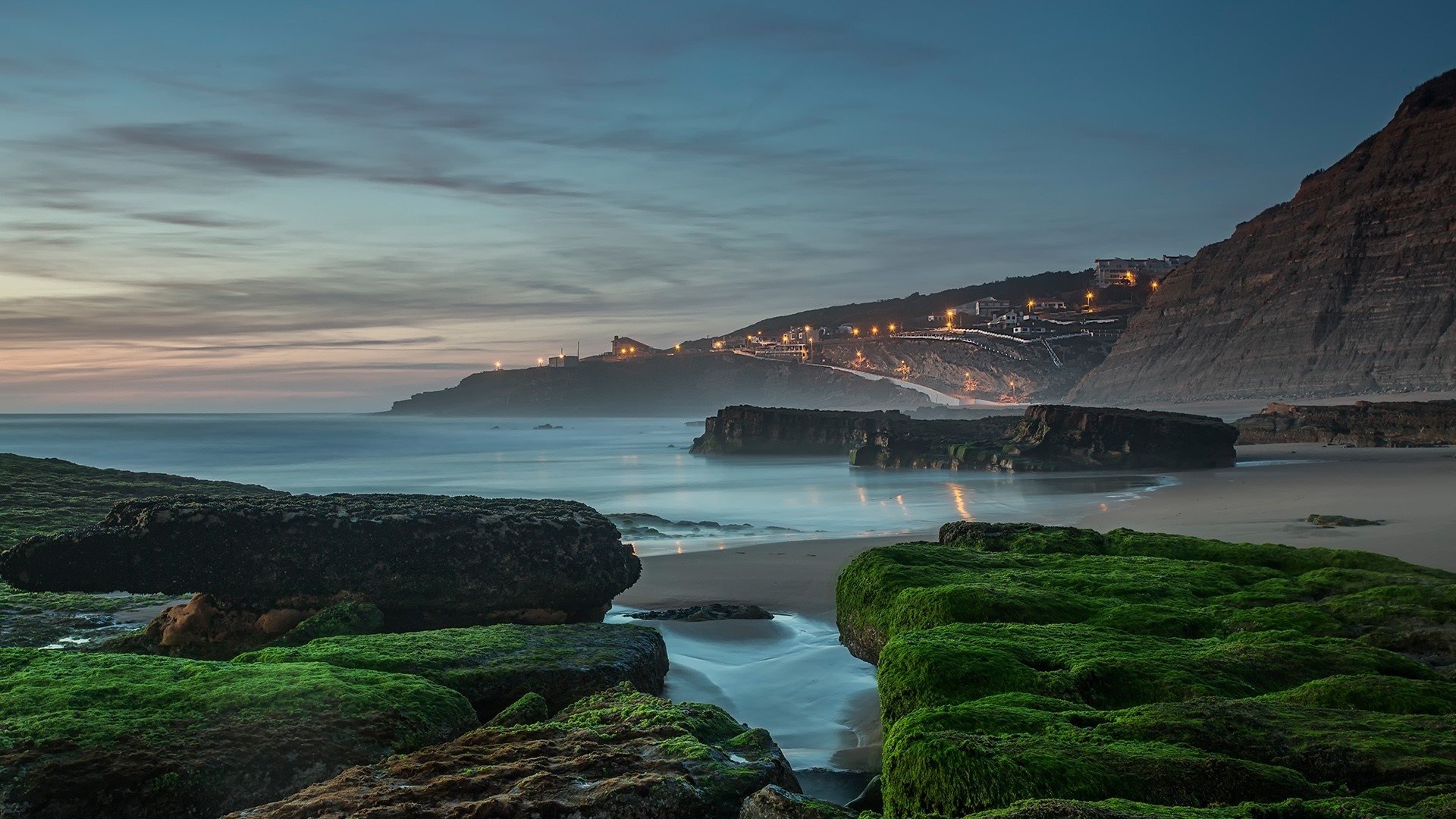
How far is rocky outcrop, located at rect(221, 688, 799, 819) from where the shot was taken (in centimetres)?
297

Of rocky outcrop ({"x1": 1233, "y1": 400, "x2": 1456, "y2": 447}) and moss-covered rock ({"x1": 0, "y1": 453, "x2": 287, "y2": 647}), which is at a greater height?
rocky outcrop ({"x1": 1233, "y1": 400, "x2": 1456, "y2": 447})

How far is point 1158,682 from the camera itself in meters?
3.91

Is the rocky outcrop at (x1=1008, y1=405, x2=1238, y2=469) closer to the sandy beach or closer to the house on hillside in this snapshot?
Result: the sandy beach

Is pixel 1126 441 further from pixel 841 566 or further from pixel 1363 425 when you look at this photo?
pixel 841 566

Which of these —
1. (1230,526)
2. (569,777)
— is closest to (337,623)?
(569,777)

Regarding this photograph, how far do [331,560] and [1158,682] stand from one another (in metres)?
6.04

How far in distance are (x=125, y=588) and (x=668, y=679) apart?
4383mm

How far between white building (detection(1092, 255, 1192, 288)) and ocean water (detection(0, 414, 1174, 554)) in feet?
422

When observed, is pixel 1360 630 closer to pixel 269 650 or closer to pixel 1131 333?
pixel 269 650

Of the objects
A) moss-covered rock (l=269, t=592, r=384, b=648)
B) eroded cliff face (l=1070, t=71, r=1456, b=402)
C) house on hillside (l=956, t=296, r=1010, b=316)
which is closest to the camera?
moss-covered rock (l=269, t=592, r=384, b=648)

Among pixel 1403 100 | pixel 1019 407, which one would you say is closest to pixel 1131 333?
pixel 1019 407

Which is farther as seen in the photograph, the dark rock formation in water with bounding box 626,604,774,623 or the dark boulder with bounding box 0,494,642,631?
the dark rock formation in water with bounding box 626,604,774,623

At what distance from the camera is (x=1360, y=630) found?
500 centimetres

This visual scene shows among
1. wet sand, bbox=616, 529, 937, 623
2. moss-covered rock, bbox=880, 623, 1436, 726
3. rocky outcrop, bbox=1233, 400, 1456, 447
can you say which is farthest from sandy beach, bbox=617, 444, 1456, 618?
rocky outcrop, bbox=1233, 400, 1456, 447
